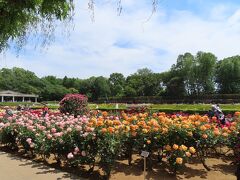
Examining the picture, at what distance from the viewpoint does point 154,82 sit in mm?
116062

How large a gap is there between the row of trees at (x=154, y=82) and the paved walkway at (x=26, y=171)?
8402 centimetres

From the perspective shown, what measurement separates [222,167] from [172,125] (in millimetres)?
1352

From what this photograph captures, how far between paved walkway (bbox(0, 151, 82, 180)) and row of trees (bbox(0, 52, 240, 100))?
84023 millimetres

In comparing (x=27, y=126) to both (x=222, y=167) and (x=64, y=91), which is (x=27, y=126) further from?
(x=64, y=91)

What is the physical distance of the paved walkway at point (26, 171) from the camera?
7395 mm

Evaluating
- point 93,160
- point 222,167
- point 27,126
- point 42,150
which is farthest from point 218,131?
point 27,126

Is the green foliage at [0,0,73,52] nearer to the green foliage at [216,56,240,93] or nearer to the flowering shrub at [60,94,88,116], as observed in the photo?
the flowering shrub at [60,94,88,116]

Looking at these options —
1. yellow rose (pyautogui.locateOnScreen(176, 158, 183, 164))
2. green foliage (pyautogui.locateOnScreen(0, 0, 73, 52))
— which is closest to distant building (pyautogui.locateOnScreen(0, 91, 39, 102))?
yellow rose (pyautogui.locateOnScreen(176, 158, 183, 164))

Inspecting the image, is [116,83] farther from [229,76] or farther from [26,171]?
[26,171]

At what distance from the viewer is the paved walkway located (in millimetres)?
7395

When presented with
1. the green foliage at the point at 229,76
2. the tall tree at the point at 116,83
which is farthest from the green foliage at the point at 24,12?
the tall tree at the point at 116,83

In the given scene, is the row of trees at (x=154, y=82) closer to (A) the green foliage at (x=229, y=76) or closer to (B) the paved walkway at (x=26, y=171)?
(A) the green foliage at (x=229, y=76)

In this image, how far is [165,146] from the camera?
7.43 metres

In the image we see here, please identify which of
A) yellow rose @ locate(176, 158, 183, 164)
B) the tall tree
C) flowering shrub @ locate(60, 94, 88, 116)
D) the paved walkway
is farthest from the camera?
the tall tree
